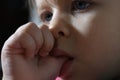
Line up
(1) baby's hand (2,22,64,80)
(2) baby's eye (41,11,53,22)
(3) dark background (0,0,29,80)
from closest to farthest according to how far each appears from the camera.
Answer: (1) baby's hand (2,22,64,80) < (2) baby's eye (41,11,53,22) < (3) dark background (0,0,29,80)

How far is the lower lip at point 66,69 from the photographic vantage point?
655mm

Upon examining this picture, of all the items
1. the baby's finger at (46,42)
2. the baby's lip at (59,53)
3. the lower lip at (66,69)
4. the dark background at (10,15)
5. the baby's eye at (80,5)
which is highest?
the baby's eye at (80,5)

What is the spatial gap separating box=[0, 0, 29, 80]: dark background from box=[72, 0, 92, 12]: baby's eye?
1.53ft

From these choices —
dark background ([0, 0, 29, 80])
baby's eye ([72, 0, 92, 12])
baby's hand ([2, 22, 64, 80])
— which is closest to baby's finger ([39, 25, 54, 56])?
baby's hand ([2, 22, 64, 80])

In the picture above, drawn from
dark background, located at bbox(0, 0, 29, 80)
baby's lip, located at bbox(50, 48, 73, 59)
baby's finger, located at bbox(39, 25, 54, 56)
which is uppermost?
baby's finger, located at bbox(39, 25, 54, 56)

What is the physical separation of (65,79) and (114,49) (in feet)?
0.45

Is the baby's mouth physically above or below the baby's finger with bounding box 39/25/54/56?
below

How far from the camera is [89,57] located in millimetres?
657

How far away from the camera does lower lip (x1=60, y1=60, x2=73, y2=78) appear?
655 mm

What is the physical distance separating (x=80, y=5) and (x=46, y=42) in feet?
0.46

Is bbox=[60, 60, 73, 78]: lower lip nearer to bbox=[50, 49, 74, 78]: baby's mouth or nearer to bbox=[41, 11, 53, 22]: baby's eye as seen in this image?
bbox=[50, 49, 74, 78]: baby's mouth

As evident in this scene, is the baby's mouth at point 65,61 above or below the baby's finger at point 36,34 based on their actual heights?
below

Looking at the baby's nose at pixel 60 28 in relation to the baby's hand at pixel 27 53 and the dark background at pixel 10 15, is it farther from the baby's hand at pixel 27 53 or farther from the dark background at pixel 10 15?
the dark background at pixel 10 15

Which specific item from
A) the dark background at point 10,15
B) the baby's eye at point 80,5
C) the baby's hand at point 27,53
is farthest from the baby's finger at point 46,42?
the dark background at point 10,15
